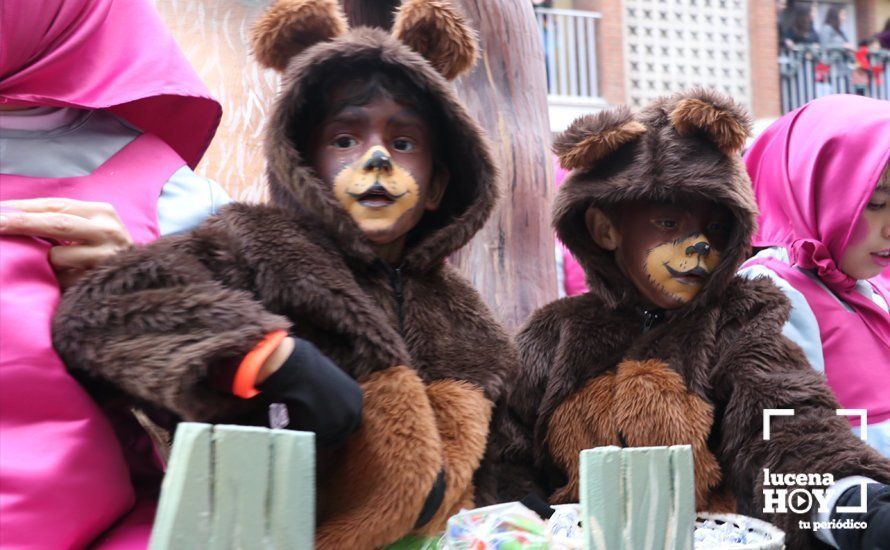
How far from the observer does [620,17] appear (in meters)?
9.46

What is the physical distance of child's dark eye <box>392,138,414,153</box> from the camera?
177 cm

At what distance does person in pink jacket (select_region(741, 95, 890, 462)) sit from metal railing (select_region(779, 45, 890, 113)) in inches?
321

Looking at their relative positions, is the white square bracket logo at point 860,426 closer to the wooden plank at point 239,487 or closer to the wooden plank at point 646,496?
the wooden plank at point 646,496

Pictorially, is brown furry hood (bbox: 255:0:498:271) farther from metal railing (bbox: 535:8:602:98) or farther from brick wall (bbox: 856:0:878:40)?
brick wall (bbox: 856:0:878:40)

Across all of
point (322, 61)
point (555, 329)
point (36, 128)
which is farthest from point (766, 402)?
point (36, 128)

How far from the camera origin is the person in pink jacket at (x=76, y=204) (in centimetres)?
132

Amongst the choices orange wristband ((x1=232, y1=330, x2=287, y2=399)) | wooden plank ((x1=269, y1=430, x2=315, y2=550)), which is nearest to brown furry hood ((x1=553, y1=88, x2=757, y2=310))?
orange wristband ((x1=232, y1=330, x2=287, y2=399))

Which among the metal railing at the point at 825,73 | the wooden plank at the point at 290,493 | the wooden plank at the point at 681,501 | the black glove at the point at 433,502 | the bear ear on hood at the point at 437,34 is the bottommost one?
the metal railing at the point at 825,73

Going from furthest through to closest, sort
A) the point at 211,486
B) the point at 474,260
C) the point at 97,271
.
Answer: the point at 474,260 → the point at 97,271 → the point at 211,486

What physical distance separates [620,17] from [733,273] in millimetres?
7845

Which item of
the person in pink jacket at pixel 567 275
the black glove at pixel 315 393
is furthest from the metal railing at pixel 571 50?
the black glove at pixel 315 393

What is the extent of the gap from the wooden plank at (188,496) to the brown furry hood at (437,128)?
2.21 ft

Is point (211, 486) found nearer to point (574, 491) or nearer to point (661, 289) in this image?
A: point (574, 491)

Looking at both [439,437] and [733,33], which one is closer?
[439,437]
